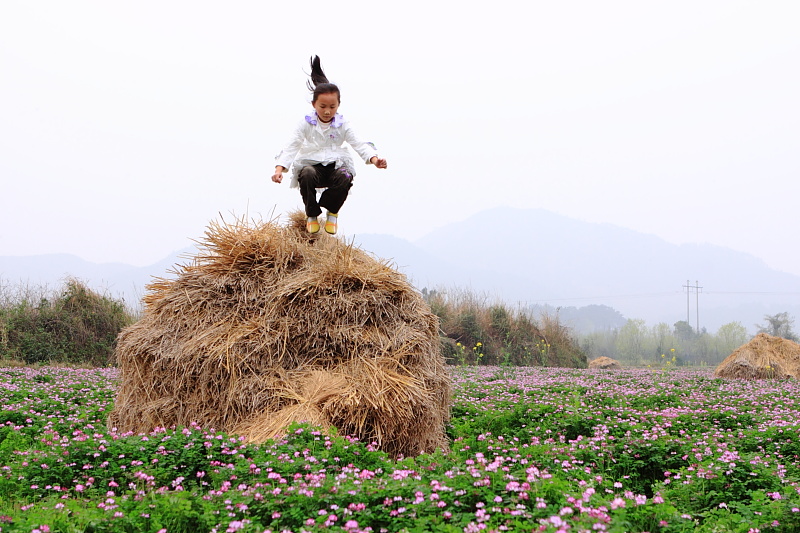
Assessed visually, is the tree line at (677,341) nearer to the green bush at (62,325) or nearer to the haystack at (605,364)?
the haystack at (605,364)

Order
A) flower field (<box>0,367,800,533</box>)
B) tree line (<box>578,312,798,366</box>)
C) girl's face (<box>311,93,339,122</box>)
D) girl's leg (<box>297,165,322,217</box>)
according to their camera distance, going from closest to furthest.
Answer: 1. flower field (<box>0,367,800,533</box>)
2. girl's leg (<box>297,165,322,217</box>)
3. girl's face (<box>311,93,339,122</box>)
4. tree line (<box>578,312,798,366</box>)

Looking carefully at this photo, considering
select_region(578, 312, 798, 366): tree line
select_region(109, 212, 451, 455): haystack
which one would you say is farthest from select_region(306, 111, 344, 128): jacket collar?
select_region(578, 312, 798, 366): tree line

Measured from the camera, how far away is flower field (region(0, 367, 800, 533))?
304 centimetres

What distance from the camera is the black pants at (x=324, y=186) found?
6551mm

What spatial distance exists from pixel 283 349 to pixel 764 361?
1353cm

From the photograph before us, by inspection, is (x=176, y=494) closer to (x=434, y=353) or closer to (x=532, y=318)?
(x=434, y=353)

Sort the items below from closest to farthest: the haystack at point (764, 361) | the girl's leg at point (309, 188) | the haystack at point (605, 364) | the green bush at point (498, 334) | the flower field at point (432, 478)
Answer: the flower field at point (432, 478)
the girl's leg at point (309, 188)
the haystack at point (764, 361)
the green bush at point (498, 334)
the haystack at point (605, 364)

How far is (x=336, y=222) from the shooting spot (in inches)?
269

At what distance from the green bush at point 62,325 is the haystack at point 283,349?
33.2ft

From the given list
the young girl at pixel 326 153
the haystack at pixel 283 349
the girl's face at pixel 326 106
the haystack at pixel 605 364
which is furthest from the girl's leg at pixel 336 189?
the haystack at pixel 605 364

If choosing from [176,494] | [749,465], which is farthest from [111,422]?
[749,465]

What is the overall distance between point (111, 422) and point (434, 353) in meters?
3.17

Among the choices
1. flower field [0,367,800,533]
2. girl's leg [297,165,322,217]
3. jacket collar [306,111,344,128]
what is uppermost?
jacket collar [306,111,344,128]

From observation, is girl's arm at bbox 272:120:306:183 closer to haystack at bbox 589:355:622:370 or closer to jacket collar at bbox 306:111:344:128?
jacket collar at bbox 306:111:344:128
